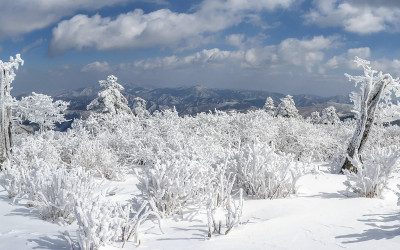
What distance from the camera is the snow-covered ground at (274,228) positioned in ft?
9.54

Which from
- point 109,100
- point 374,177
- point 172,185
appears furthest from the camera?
point 109,100

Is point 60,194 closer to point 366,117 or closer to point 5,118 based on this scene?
point 5,118

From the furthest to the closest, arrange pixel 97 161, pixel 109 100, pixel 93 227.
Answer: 1. pixel 109 100
2. pixel 97 161
3. pixel 93 227

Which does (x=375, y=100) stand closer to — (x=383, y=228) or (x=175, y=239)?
(x=383, y=228)

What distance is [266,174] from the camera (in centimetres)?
500

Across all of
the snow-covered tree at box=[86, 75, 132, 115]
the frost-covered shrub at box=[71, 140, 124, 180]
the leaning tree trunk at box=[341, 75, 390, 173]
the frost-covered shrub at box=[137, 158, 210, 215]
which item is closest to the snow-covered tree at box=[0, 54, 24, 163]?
the frost-covered shrub at box=[71, 140, 124, 180]

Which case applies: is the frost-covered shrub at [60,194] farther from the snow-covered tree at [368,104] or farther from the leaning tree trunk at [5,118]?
the snow-covered tree at [368,104]

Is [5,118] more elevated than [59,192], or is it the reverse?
[5,118]

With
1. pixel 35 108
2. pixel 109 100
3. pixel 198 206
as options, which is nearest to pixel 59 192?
pixel 198 206

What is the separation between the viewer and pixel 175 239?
10.5ft

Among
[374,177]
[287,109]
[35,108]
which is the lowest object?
[374,177]

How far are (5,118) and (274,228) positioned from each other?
26.0 ft

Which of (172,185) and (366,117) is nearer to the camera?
(172,185)

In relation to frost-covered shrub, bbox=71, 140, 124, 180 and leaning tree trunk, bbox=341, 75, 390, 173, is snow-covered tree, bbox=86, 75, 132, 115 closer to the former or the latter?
frost-covered shrub, bbox=71, 140, 124, 180
